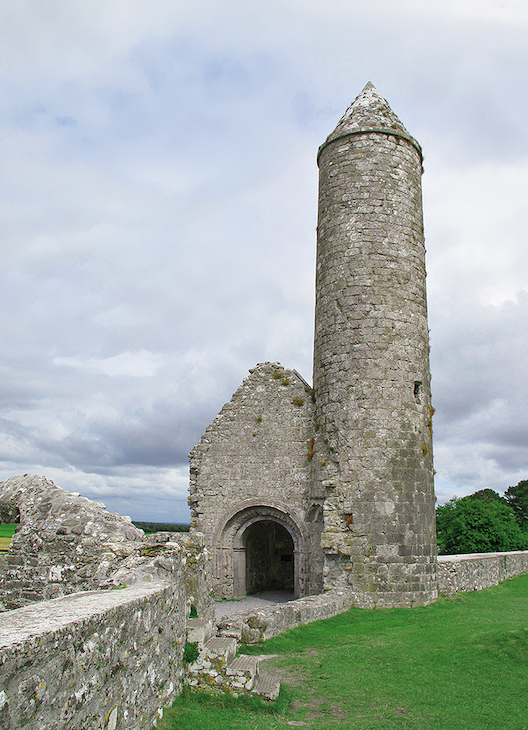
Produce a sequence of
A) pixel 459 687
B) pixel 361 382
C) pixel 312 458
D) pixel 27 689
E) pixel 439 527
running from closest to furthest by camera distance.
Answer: pixel 27 689, pixel 459 687, pixel 361 382, pixel 312 458, pixel 439 527

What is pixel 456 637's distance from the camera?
9.23 meters

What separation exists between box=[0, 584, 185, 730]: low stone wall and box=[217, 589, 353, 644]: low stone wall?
4436mm

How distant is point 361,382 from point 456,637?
21.7ft

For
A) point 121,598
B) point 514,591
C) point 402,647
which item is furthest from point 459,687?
point 514,591

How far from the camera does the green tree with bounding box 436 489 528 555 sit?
84.6ft

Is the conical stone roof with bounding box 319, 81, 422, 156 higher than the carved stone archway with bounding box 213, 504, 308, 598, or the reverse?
the conical stone roof with bounding box 319, 81, 422, 156

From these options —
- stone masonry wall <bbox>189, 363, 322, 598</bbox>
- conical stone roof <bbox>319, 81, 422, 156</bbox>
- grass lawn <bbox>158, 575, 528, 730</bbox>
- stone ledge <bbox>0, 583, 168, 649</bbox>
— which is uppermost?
conical stone roof <bbox>319, 81, 422, 156</bbox>

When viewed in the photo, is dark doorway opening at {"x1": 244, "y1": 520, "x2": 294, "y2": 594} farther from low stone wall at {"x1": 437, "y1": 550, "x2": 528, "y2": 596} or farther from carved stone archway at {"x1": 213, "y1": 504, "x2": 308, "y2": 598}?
low stone wall at {"x1": 437, "y1": 550, "x2": 528, "y2": 596}

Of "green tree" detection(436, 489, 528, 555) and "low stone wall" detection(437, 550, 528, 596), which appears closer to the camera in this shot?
"low stone wall" detection(437, 550, 528, 596)

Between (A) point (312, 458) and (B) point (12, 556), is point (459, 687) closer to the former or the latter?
(B) point (12, 556)

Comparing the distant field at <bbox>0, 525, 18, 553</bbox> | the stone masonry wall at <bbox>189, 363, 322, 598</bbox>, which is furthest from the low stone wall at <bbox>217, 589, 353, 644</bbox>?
the distant field at <bbox>0, 525, 18, 553</bbox>

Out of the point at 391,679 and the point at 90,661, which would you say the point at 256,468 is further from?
the point at 90,661

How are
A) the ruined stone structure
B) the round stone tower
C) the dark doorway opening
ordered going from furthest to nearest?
the dark doorway opening, the ruined stone structure, the round stone tower

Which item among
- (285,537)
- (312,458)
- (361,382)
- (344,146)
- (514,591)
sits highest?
(344,146)
